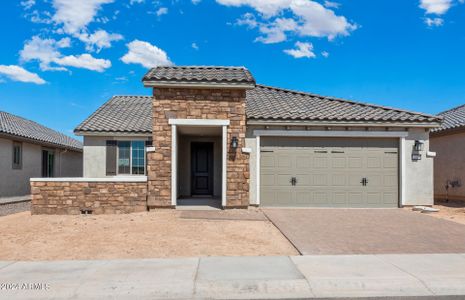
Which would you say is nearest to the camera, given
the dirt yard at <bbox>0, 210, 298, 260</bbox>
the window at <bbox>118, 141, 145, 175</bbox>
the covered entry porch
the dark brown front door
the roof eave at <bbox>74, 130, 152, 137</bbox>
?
the dirt yard at <bbox>0, 210, 298, 260</bbox>

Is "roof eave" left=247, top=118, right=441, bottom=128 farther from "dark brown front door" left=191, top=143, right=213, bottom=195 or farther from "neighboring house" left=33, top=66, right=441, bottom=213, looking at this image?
"dark brown front door" left=191, top=143, right=213, bottom=195

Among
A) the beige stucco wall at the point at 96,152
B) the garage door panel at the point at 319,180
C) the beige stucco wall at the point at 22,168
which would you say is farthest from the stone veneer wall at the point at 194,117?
the beige stucco wall at the point at 22,168

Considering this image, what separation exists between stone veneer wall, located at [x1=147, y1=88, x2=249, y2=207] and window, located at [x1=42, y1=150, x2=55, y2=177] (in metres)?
12.3

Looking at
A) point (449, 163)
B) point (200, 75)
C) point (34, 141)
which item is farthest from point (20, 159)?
point (449, 163)

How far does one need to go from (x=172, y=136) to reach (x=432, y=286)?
28.3 ft

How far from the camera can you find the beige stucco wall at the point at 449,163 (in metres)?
15.7

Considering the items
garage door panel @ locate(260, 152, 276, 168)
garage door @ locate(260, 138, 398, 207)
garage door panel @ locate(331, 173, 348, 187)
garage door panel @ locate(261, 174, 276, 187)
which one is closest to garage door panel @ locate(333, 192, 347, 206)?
garage door @ locate(260, 138, 398, 207)

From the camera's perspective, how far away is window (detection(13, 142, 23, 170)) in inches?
697

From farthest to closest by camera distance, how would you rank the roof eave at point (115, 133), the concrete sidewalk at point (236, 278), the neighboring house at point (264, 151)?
the roof eave at point (115, 133) → the neighboring house at point (264, 151) → the concrete sidewalk at point (236, 278)

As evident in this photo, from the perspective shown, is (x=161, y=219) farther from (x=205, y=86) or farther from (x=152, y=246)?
(x=205, y=86)

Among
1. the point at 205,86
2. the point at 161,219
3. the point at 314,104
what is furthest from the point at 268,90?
the point at 161,219

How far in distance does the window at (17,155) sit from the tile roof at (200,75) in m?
9.75

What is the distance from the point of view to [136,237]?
27.4 feet

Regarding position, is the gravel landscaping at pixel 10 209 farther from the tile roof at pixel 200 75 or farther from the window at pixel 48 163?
the tile roof at pixel 200 75
